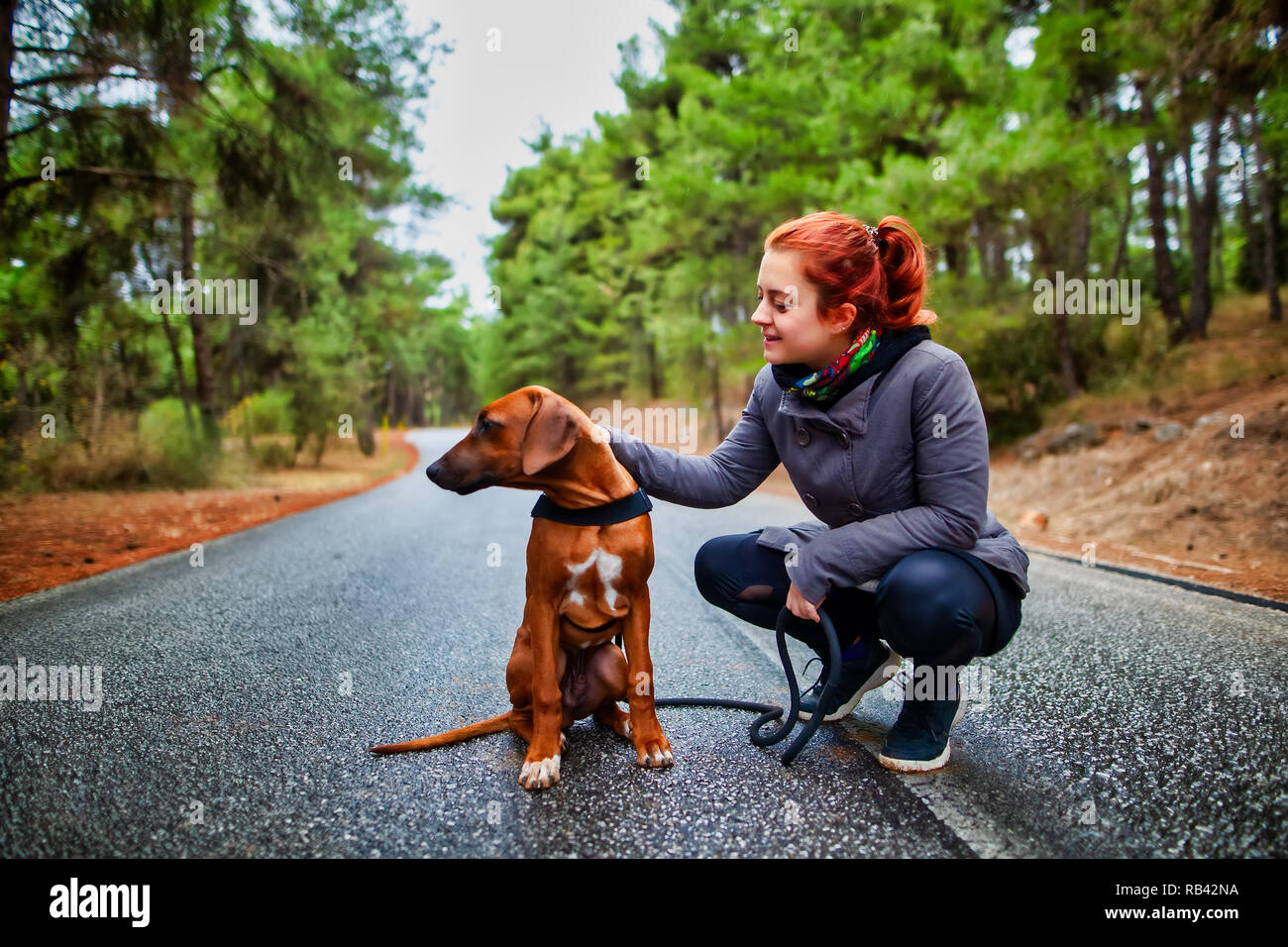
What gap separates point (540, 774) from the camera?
2.20 m

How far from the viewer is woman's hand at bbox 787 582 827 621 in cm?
233

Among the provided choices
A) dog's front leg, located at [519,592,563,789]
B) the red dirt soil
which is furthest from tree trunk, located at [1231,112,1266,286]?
dog's front leg, located at [519,592,563,789]

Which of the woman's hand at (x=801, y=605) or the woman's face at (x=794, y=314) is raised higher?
the woman's face at (x=794, y=314)

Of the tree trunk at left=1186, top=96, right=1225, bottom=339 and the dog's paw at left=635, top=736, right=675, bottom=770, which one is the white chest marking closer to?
the dog's paw at left=635, top=736, right=675, bottom=770

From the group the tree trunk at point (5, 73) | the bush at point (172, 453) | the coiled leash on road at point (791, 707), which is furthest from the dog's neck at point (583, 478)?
the bush at point (172, 453)

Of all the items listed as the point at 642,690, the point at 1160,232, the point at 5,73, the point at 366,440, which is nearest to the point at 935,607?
the point at 642,690

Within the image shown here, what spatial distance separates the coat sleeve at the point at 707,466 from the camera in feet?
8.41

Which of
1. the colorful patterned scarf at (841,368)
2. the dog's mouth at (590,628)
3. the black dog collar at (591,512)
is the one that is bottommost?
the dog's mouth at (590,628)

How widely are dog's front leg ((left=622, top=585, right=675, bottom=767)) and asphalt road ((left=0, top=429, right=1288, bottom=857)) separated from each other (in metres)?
0.07

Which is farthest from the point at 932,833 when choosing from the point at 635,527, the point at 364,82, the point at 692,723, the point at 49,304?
the point at 49,304

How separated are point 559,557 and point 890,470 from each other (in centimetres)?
111

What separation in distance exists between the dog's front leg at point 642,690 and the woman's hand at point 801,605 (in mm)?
478

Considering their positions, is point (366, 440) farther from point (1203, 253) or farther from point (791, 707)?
point (791, 707)

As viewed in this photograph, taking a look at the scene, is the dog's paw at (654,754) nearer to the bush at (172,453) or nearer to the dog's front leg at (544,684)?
the dog's front leg at (544,684)
